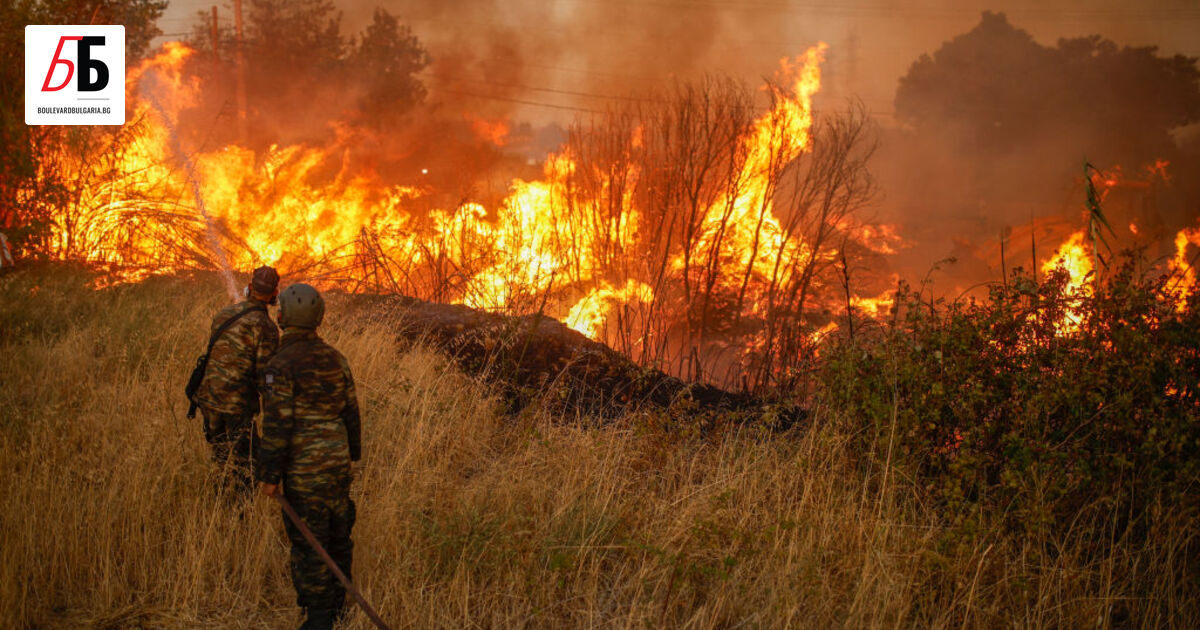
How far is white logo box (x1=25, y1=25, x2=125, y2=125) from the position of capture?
1046 centimetres

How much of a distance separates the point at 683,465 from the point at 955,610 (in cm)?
183

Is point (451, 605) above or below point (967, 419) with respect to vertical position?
below

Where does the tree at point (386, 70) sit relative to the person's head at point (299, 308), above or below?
above

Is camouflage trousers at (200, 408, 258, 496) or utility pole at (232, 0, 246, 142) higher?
utility pole at (232, 0, 246, 142)

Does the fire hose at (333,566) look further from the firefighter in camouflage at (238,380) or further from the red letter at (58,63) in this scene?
the red letter at (58,63)

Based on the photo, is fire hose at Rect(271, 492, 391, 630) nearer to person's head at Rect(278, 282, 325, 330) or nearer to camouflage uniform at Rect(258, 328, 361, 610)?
camouflage uniform at Rect(258, 328, 361, 610)

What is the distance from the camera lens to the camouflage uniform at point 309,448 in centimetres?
336

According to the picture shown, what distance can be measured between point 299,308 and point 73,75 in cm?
1021

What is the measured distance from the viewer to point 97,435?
4957mm

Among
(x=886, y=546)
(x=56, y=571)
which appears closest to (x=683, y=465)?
(x=886, y=546)

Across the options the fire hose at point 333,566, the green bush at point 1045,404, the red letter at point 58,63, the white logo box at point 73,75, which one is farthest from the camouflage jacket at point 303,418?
the red letter at point 58,63

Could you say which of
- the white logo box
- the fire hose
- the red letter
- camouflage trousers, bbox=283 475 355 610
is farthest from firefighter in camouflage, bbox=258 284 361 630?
the red letter

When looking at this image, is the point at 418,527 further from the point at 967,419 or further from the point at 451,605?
the point at 967,419

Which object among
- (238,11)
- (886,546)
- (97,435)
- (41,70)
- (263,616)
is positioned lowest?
(263,616)
